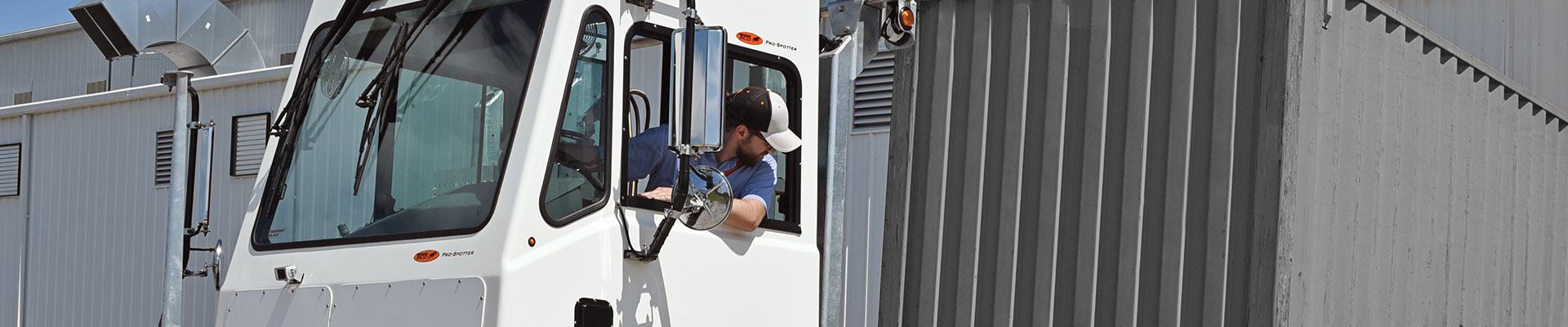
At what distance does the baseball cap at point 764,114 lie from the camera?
13.0ft

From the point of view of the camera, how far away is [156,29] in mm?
6742

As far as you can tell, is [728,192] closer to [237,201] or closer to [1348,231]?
[1348,231]

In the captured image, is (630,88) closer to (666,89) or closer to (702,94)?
(666,89)

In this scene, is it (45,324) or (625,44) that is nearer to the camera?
(625,44)

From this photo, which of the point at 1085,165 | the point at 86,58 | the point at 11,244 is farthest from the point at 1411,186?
the point at 11,244

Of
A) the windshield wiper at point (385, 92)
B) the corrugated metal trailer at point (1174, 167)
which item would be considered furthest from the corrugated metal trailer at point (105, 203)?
the windshield wiper at point (385, 92)

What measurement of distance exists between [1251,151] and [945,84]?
115 centimetres

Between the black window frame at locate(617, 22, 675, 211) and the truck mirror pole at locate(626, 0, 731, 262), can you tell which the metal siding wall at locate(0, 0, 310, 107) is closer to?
the black window frame at locate(617, 22, 675, 211)

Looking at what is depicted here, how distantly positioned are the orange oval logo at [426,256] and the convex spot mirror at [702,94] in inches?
26.8

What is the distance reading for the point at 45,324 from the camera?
1526 centimetres

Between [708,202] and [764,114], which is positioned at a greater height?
[764,114]

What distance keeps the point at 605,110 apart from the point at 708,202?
Answer: 0.39 metres

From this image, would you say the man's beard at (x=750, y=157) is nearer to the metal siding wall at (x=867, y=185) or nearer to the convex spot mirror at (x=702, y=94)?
the convex spot mirror at (x=702, y=94)

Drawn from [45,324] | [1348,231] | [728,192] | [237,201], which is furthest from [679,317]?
[45,324]
